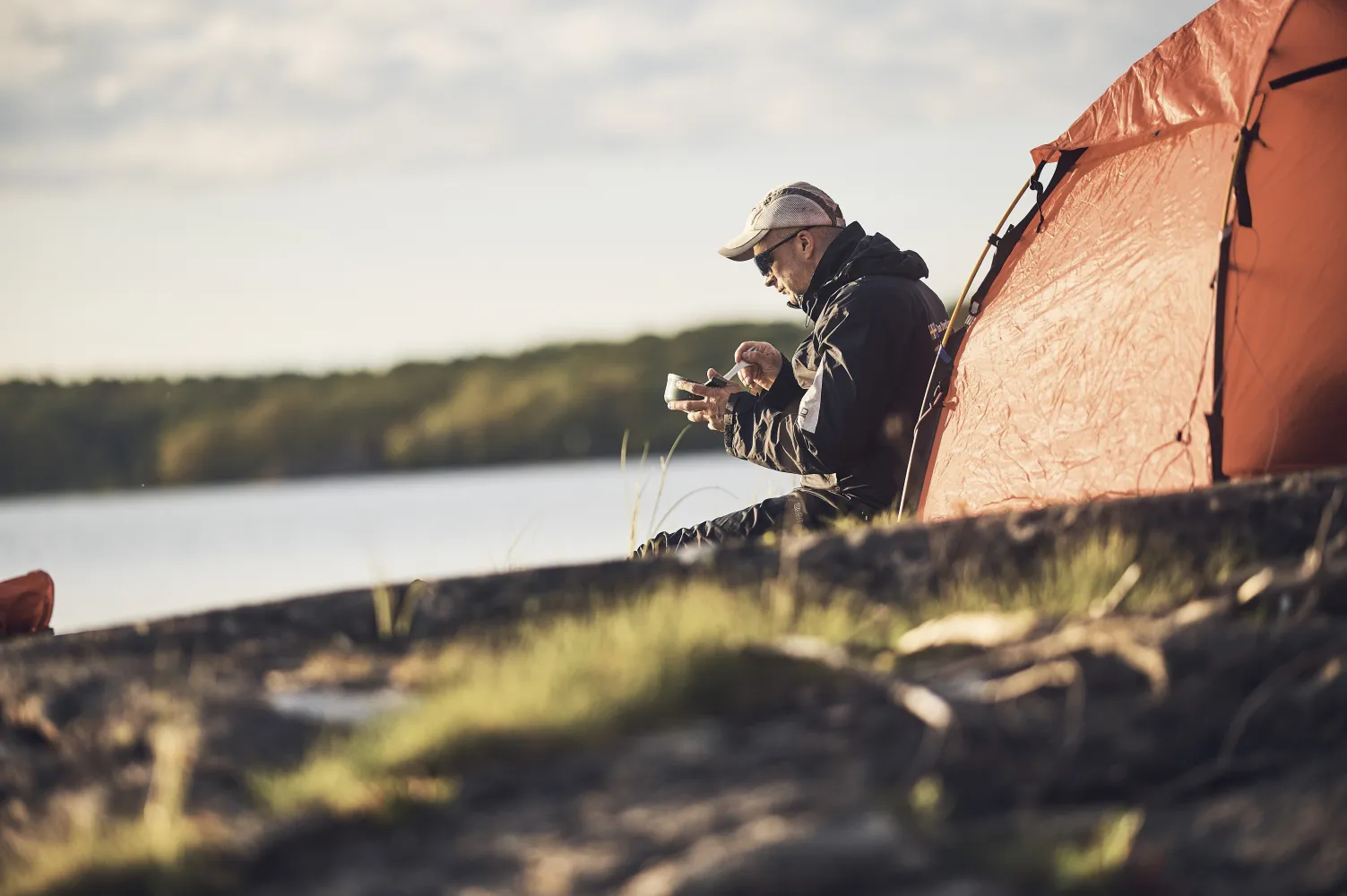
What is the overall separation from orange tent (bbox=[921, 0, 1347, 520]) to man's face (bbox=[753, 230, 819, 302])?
1132 mm

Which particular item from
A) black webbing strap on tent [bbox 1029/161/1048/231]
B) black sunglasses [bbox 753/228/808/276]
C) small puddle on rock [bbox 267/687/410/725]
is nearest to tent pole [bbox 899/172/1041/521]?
black webbing strap on tent [bbox 1029/161/1048/231]

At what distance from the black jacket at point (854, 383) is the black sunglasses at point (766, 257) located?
255 millimetres

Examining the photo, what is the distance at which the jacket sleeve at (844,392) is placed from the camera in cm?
561

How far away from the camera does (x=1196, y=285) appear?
4.81 meters

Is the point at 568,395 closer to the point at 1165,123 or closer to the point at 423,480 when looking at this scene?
the point at 423,480

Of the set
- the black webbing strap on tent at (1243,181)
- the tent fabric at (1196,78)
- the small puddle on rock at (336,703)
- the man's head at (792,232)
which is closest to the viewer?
the small puddle on rock at (336,703)

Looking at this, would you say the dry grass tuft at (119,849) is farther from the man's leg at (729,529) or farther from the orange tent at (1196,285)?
the man's leg at (729,529)

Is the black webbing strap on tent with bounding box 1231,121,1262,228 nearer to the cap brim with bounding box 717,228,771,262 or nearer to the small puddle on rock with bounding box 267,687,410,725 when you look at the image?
the cap brim with bounding box 717,228,771,262

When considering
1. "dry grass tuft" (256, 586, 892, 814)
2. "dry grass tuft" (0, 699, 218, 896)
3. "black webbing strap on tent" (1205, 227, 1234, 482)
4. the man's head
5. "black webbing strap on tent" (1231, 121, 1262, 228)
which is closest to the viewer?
"dry grass tuft" (0, 699, 218, 896)

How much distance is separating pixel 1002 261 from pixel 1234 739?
373 centimetres

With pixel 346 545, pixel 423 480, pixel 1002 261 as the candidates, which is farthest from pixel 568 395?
pixel 1002 261

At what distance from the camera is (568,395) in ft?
194

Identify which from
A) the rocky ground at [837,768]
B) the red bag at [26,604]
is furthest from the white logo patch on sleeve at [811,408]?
the red bag at [26,604]

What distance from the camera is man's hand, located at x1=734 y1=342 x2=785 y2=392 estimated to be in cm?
631
